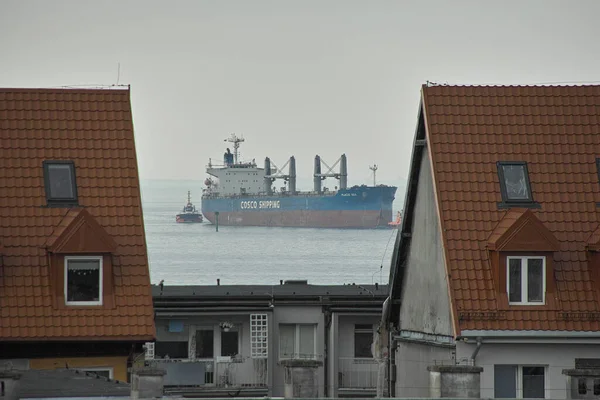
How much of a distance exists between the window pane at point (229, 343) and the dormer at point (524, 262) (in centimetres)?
648

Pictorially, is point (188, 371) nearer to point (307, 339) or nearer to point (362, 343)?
point (307, 339)

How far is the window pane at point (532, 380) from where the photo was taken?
22.0 metres

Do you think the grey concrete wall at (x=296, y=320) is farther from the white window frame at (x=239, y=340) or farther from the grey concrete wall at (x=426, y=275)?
the grey concrete wall at (x=426, y=275)

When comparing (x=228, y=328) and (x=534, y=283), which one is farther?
(x=228, y=328)

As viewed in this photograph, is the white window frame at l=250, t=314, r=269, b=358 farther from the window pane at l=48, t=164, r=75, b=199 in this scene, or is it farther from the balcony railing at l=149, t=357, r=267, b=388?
the window pane at l=48, t=164, r=75, b=199

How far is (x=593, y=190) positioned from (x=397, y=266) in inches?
128

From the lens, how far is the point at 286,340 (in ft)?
90.7

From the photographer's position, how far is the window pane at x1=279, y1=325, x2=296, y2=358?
2759cm

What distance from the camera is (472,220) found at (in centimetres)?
2277

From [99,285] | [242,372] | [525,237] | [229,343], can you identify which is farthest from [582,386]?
[229,343]

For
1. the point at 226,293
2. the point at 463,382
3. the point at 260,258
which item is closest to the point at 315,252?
the point at 260,258

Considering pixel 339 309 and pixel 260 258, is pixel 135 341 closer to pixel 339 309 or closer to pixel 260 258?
pixel 339 309

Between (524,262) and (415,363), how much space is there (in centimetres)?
263

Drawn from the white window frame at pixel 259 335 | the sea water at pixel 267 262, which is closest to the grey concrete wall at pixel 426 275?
the white window frame at pixel 259 335
